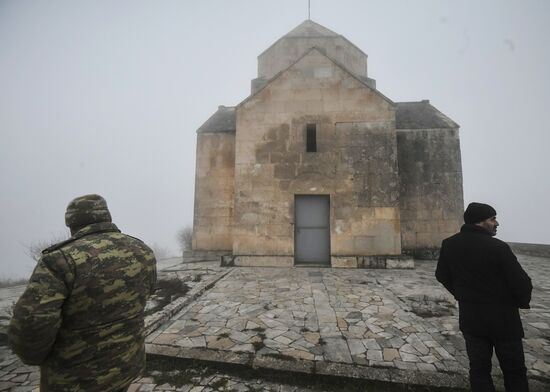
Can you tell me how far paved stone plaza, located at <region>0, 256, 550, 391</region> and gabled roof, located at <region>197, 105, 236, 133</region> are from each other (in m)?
7.43

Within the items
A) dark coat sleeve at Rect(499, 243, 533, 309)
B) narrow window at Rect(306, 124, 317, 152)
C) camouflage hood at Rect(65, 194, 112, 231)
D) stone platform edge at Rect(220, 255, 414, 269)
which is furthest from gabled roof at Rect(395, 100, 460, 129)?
camouflage hood at Rect(65, 194, 112, 231)

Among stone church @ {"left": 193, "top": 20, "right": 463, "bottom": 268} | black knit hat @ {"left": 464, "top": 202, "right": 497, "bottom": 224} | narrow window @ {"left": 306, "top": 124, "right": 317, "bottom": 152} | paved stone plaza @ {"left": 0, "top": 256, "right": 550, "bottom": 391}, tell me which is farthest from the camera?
narrow window @ {"left": 306, "top": 124, "right": 317, "bottom": 152}

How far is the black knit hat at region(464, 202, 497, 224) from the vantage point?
2.77m

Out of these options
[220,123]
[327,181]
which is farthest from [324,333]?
[220,123]

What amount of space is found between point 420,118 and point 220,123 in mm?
9212

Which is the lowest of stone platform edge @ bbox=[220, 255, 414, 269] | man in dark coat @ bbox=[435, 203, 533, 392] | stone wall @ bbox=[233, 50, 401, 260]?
stone platform edge @ bbox=[220, 255, 414, 269]

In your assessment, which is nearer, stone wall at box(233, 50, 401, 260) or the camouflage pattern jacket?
the camouflage pattern jacket

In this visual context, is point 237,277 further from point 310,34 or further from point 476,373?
point 310,34

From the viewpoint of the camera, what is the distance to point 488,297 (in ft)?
8.45

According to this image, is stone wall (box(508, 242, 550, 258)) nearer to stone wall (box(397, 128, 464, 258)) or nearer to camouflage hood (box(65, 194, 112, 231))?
stone wall (box(397, 128, 464, 258))

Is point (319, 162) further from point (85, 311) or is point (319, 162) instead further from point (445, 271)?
point (85, 311)

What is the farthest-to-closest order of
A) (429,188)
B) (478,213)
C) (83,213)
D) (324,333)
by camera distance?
(429,188) < (324,333) < (478,213) < (83,213)

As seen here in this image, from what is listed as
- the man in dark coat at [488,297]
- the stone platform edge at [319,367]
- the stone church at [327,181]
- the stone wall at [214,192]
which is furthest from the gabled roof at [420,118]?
the stone platform edge at [319,367]

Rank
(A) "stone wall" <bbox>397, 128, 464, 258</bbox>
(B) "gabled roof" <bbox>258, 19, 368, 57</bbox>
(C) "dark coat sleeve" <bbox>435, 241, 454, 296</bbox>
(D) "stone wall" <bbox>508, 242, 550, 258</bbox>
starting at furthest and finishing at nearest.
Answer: (B) "gabled roof" <bbox>258, 19, 368, 57</bbox>
(D) "stone wall" <bbox>508, 242, 550, 258</bbox>
(A) "stone wall" <bbox>397, 128, 464, 258</bbox>
(C) "dark coat sleeve" <bbox>435, 241, 454, 296</bbox>
